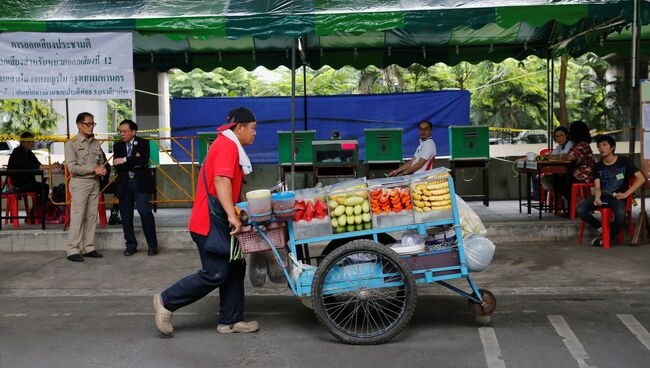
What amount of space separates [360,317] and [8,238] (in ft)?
20.5

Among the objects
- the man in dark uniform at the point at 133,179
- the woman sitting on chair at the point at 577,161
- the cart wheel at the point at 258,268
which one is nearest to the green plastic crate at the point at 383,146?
the woman sitting on chair at the point at 577,161

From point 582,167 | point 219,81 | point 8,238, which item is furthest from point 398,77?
point 8,238

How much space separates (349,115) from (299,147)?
1972 millimetres

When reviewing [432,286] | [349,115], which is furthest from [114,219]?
[432,286]

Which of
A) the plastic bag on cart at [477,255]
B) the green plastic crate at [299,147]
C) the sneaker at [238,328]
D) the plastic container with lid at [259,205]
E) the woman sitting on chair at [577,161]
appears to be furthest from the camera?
the green plastic crate at [299,147]

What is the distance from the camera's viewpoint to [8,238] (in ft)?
32.1

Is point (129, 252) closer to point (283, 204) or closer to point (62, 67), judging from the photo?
point (62, 67)

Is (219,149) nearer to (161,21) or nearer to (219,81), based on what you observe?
(161,21)

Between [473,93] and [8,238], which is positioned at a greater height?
[473,93]

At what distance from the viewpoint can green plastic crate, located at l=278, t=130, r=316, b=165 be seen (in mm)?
12141

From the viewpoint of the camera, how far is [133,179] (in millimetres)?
9000

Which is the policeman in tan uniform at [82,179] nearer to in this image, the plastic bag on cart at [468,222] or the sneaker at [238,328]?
the sneaker at [238,328]

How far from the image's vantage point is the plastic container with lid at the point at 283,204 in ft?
16.6

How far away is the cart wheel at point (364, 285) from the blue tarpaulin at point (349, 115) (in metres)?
8.49
